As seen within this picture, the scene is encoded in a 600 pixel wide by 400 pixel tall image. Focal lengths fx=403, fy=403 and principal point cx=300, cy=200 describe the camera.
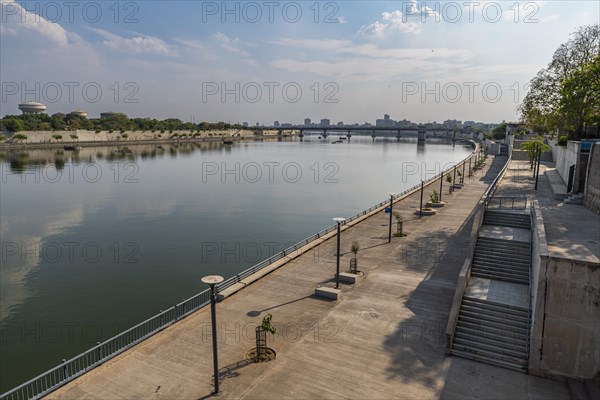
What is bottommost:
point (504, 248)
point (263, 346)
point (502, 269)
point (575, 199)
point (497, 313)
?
point (263, 346)

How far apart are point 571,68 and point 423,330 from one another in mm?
40241

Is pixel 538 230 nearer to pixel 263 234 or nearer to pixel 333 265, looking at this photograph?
pixel 333 265

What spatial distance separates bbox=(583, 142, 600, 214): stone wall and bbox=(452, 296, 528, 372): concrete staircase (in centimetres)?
1250

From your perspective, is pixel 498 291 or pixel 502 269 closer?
pixel 498 291

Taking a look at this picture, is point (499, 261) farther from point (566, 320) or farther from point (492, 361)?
point (492, 361)

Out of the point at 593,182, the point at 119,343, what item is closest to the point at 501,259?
the point at 593,182

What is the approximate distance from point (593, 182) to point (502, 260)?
10.9 m

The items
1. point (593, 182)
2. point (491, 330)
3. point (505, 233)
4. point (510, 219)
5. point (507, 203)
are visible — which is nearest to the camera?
point (491, 330)

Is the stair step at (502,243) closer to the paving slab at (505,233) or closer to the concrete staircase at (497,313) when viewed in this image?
the concrete staircase at (497,313)

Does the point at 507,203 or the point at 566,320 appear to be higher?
the point at 507,203

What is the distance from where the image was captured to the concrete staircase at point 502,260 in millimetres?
18186

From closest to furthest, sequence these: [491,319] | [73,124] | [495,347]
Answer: [495,347] < [491,319] < [73,124]

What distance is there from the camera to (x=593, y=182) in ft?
80.9

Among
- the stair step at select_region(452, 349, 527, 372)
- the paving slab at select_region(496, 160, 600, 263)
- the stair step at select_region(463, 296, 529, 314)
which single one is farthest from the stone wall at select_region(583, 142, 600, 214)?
the stair step at select_region(452, 349, 527, 372)
